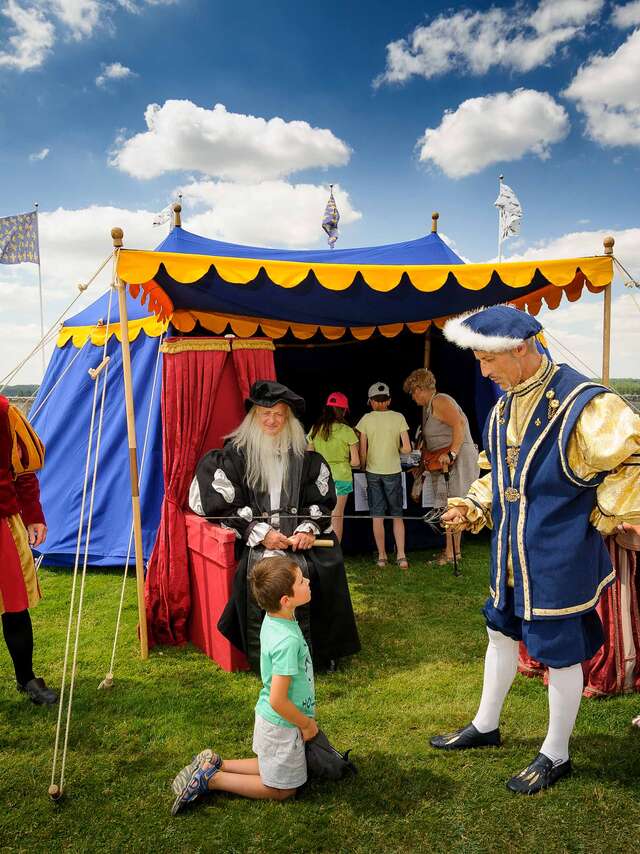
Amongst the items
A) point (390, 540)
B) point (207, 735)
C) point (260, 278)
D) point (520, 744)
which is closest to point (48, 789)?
point (207, 735)

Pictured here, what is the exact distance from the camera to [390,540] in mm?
5512

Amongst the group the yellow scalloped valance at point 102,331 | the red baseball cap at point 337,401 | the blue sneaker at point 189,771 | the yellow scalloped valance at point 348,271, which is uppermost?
the yellow scalloped valance at point 348,271

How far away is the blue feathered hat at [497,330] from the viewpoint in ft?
6.74

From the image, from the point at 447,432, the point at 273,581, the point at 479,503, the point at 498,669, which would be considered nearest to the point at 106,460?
the point at 447,432

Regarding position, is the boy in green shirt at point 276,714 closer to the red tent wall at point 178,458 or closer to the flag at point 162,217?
the red tent wall at point 178,458

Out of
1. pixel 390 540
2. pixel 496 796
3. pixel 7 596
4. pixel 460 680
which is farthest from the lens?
pixel 390 540

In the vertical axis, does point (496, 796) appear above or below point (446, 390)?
below

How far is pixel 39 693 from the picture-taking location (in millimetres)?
2879

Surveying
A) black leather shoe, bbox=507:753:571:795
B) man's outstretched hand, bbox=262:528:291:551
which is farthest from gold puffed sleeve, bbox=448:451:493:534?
man's outstretched hand, bbox=262:528:291:551

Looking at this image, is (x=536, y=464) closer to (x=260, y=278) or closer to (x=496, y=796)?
(x=496, y=796)

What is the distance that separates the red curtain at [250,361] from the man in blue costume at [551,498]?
5.71 feet

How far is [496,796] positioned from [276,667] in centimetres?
92

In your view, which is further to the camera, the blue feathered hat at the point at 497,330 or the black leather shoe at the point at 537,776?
the black leather shoe at the point at 537,776

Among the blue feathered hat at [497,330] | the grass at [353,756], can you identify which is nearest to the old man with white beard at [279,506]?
the grass at [353,756]
